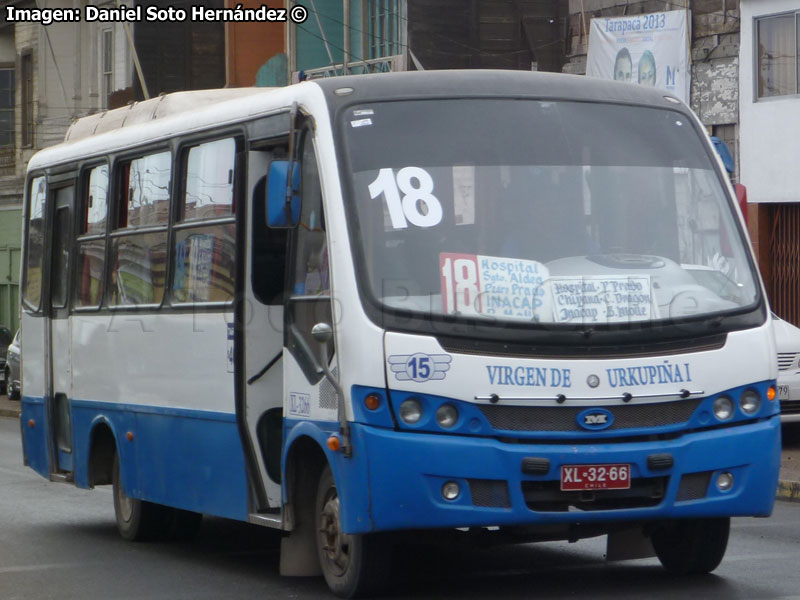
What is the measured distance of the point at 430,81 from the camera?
340 inches

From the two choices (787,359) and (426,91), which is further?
(787,359)

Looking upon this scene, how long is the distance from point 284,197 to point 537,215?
125 cm

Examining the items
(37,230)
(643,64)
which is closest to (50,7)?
(643,64)

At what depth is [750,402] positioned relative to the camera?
828cm

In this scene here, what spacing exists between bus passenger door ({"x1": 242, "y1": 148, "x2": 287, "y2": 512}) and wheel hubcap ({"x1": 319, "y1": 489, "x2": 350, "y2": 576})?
807 millimetres

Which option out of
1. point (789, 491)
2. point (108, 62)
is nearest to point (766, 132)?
point (789, 491)

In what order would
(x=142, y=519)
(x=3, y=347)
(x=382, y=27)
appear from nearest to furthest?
(x=142, y=519) → (x=382, y=27) → (x=3, y=347)

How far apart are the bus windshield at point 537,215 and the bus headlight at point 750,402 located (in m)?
0.43

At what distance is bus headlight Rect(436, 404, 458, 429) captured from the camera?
25.6 feet

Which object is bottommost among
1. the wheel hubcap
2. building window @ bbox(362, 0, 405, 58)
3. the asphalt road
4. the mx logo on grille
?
the asphalt road

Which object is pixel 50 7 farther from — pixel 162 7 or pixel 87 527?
pixel 87 527

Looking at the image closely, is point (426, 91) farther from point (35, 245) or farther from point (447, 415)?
point (35, 245)

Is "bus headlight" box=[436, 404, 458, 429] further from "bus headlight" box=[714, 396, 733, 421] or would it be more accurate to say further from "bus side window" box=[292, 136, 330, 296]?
"bus headlight" box=[714, 396, 733, 421]

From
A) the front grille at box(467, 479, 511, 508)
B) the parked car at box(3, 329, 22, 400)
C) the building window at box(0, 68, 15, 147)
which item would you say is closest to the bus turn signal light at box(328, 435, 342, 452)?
the front grille at box(467, 479, 511, 508)
